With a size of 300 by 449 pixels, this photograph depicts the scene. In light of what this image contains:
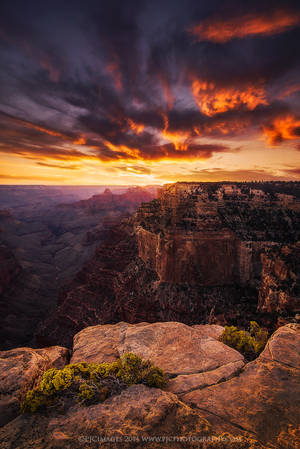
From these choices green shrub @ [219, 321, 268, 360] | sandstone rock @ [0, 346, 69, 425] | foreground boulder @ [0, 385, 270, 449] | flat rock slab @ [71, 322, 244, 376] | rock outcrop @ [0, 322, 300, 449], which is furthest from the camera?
green shrub @ [219, 321, 268, 360]

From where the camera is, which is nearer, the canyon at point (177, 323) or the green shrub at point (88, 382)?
the canyon at point (177, 323)

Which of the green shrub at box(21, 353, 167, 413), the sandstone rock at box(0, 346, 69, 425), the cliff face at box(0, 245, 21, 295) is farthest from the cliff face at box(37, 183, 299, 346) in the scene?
the cliff face at box(0, 245, 21, 295)

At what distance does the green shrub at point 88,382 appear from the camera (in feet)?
18.0

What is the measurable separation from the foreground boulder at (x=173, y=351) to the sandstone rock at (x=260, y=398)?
0.67 metres

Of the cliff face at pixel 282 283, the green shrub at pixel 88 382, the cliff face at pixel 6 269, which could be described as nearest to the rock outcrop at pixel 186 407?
the green shrub at pixel 88 382

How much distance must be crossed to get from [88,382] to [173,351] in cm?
428

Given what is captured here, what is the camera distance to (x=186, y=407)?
5.20 meters

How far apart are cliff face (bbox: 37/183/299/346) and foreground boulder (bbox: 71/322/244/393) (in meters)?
22.1

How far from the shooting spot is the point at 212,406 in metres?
5.54

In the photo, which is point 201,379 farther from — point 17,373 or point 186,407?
point 17,373

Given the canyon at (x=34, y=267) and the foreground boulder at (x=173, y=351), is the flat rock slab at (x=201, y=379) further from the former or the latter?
A: the canyon at (x=34, y=267)

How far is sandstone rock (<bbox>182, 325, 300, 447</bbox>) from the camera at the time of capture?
15.6 feet

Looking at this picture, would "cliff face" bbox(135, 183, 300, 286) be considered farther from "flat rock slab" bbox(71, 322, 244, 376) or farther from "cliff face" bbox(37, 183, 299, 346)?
"flat rock slab" bbox(71, 322, 244, 376)

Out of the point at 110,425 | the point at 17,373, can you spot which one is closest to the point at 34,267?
the point at 17,373
